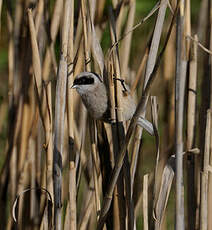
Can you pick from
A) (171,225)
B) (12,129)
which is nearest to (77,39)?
(12,129)

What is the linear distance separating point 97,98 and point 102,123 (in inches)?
2.7

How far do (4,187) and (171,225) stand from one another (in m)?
0.89

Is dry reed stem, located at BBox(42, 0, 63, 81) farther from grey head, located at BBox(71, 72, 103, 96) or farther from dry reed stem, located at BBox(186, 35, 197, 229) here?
dry reed stem, located at BBox(186, 35, 197, 229)

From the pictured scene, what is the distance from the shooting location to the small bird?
3.92 ft

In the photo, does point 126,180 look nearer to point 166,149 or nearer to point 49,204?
point 49,204

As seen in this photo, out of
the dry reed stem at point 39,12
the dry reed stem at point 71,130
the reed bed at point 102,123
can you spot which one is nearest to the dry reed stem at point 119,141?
the reed bed at point 102,123

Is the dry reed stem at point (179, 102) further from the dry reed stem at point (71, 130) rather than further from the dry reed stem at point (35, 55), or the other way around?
the dry reed stem at point (35, 55)

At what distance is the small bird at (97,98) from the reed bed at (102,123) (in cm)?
3

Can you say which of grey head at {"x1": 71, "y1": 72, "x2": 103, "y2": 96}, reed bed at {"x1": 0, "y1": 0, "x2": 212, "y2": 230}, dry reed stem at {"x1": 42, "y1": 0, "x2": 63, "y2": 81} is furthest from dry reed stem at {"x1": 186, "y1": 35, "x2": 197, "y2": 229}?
dry reed stem at {"x1": 42, "y1": 0, "x2": 63, "y2": 81}

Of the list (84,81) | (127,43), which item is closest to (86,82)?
(84,81)

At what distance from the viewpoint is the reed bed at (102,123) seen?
1062mm

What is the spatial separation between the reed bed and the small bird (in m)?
0.03

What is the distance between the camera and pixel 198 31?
166cm

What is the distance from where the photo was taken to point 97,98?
1275 millimetres
